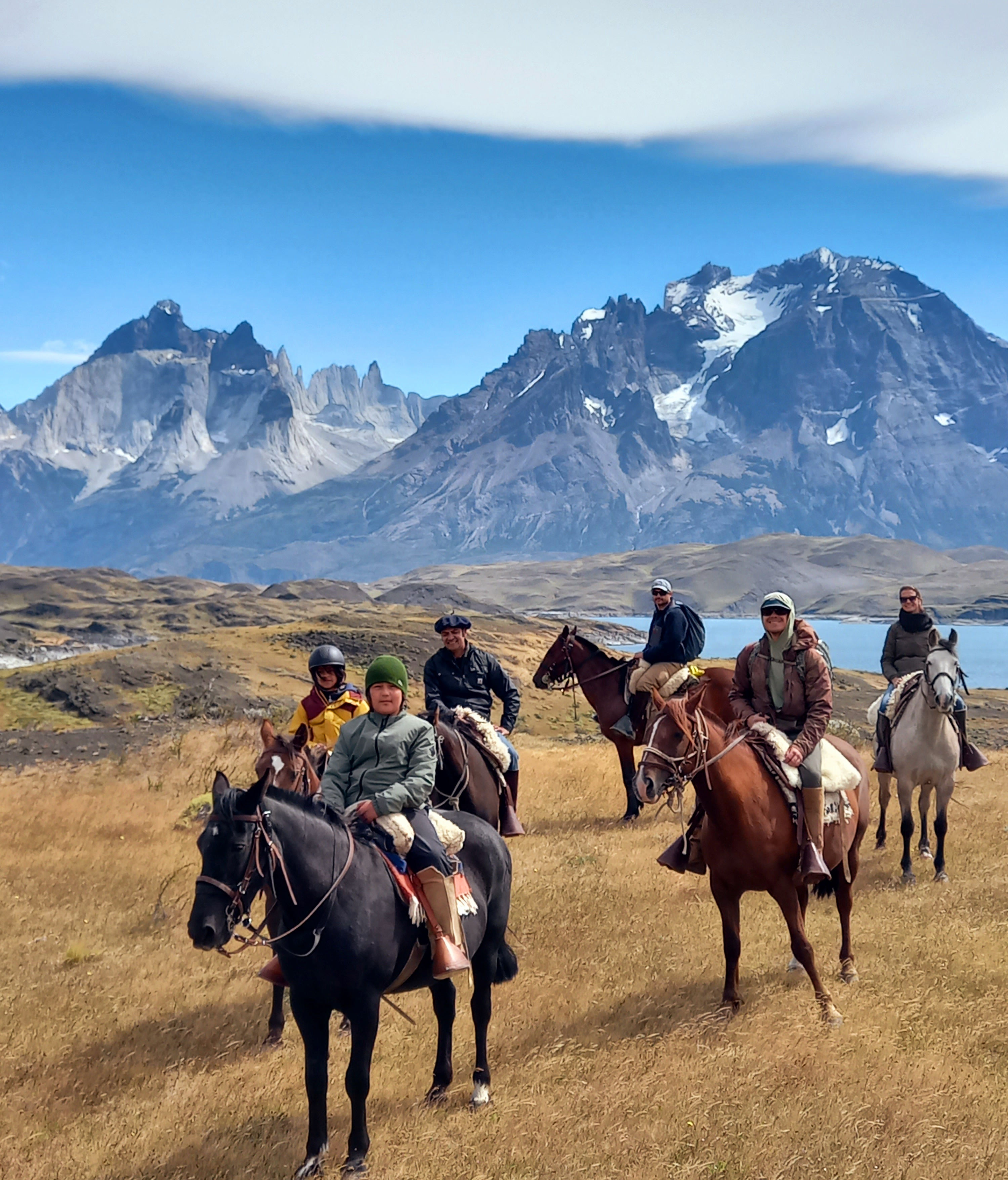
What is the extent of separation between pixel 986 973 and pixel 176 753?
711 inches

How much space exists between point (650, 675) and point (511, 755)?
5491 mm

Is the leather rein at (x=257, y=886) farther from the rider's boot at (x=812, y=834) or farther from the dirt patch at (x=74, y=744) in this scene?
the dirt patch at (x=74, y=744)

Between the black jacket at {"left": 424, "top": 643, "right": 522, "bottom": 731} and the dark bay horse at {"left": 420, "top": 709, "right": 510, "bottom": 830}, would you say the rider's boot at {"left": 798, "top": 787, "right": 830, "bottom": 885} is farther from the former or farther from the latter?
the black jacket at {"left": 424, "top": 643, "right": 522, "bottom": 731}

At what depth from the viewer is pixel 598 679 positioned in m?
18.5

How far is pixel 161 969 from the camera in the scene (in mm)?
10672

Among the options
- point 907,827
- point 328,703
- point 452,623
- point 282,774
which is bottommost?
point 907,827

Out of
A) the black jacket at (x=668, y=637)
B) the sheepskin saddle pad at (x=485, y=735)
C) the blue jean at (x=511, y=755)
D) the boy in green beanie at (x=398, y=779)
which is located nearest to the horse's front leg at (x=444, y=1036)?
the boy in green beanie at (x=398, y=779)

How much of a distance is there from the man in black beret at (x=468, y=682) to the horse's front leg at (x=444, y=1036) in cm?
426

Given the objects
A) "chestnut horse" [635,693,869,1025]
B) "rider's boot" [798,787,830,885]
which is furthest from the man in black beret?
"rider's boot" [798,787,830,885]

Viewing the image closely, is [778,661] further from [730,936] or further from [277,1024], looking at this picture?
[277,1024]

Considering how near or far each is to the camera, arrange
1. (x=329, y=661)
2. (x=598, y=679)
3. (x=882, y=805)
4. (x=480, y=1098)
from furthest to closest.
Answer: (x=598, y=679)
(x=882, y=805)
(x=329, y=661)
(x=480, y=1098)

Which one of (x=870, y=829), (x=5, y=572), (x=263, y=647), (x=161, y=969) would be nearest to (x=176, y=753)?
(x=161, y=969)

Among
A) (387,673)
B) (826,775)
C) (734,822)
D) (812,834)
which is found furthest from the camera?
(826,775)

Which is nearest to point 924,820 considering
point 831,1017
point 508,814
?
point 831,1017
